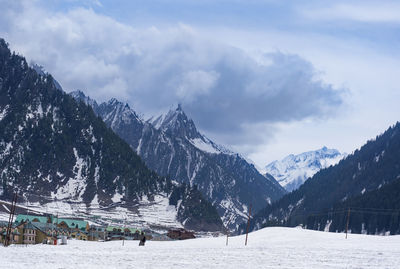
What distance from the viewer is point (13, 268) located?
5131 centimetres

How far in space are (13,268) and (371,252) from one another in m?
36.0

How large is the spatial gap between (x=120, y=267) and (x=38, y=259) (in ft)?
38.6

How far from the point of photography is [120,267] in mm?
54594

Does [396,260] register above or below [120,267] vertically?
above

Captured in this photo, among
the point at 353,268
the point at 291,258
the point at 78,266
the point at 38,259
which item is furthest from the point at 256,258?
the point at 38,259

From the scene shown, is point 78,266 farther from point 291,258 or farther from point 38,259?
point 291,258

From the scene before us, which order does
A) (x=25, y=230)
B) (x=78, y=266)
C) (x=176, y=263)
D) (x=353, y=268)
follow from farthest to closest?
1. (x=25, y=230)
2. (x=176, y=263)
3. (x=78, y=266)
4. (x=353, y=268)

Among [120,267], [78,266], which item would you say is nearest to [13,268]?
[78,266]

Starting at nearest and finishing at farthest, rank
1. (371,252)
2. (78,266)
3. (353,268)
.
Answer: (353,268) → (78,266) → (371,252)

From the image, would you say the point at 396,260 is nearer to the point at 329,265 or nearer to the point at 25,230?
the point at 329,265

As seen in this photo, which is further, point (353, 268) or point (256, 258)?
point (256, 258)

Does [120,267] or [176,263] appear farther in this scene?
[176,263]

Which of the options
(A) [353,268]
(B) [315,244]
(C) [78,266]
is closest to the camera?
(A) [353,268]

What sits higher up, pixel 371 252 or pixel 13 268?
pixel 371 252
